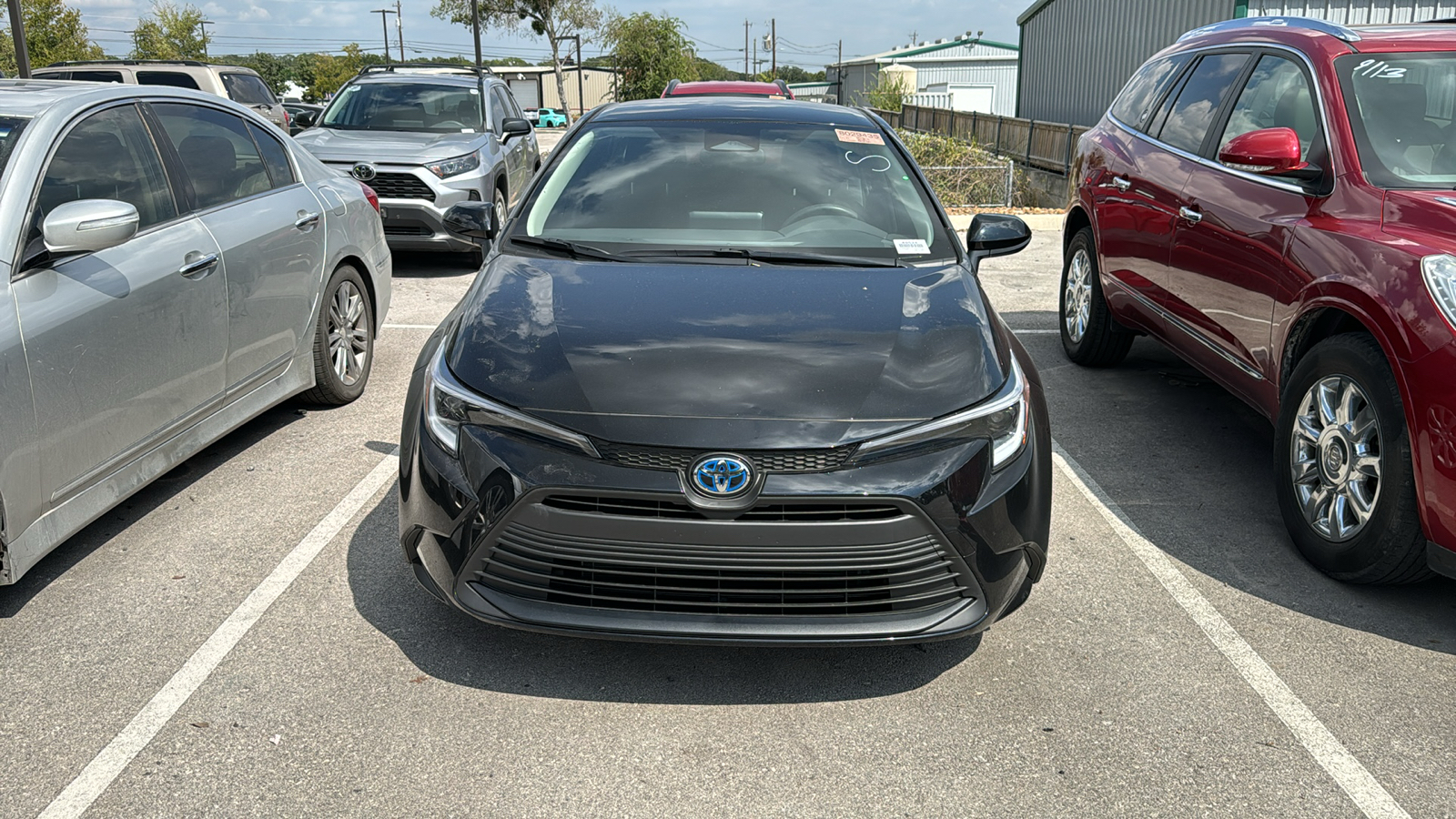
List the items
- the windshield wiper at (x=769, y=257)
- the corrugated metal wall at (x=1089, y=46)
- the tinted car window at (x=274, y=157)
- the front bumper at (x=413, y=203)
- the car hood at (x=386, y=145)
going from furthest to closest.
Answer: the corrugated metal wall at (x=1089, y=46) < the car hood at (x=386, y=145) < the front bumper at (x=413, y=203) < the tinted car window at (x=274, y=157) < the windshield wiper at (x=769, y=257)

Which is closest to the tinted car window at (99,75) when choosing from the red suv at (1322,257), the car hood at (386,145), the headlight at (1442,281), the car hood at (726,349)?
the car hood at (386,145)

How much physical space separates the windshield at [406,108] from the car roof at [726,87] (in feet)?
7.18

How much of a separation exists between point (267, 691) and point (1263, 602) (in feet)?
10.4

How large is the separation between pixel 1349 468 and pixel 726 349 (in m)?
2.25

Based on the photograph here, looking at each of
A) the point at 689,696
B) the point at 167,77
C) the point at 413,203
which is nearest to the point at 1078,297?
the point at 689,696

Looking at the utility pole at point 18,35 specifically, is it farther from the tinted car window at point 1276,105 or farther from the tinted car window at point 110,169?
the tinted car window at point 1276,105

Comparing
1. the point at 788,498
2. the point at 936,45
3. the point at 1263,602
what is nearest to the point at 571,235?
the point at 788,498

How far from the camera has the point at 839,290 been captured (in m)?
3.70

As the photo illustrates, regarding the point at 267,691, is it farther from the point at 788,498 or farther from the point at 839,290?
the point at 839,290

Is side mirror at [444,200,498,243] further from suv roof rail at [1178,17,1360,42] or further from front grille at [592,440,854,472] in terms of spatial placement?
suv roof rail at [1178,17,1360,42]

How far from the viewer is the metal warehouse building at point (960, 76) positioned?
51938mm

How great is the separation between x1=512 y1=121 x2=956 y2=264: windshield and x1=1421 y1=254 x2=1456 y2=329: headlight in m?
1.48

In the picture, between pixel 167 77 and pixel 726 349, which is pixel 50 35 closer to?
pixel 167 77

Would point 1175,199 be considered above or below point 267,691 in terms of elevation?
above
